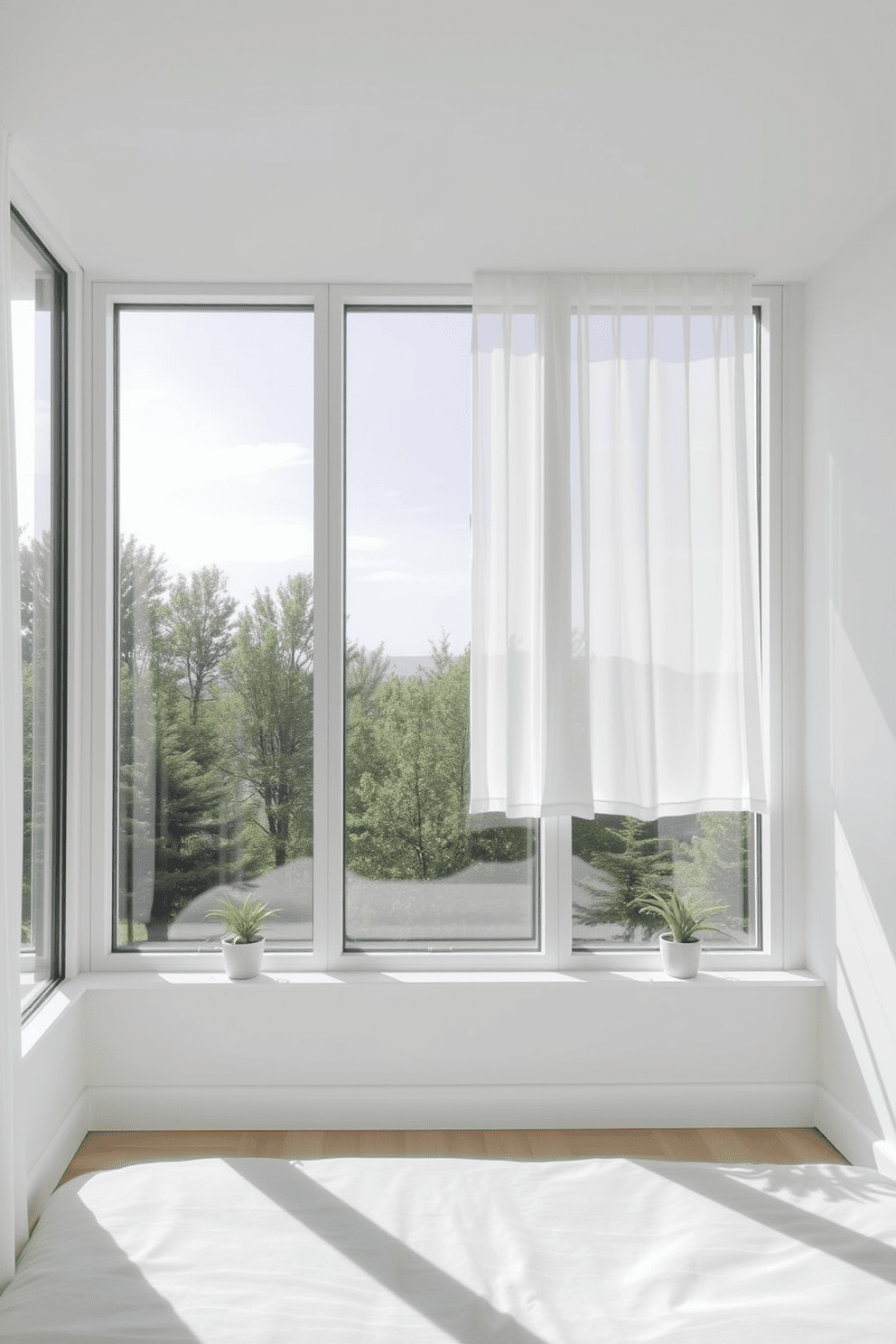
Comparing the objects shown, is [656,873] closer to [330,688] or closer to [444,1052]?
[444,1052]

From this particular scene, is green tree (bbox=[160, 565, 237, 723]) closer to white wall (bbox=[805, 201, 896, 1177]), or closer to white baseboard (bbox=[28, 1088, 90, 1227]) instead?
A: white baseboard (bbox=[28, 1088, 90, 1227])

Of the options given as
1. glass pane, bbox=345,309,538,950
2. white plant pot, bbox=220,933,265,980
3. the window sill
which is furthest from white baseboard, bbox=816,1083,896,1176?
white plant pot, bbox=220,933,265,980

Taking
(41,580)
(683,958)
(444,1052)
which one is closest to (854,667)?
(683,958)

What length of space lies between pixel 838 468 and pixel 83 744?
2.63 m

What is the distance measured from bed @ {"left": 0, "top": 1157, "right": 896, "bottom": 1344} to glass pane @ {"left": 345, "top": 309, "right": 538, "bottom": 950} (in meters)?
1.08

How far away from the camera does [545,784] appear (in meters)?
3.28

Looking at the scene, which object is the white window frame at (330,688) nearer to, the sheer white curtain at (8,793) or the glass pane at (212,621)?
the glass pane at (212,621)

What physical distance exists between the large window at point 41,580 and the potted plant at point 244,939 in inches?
21.2

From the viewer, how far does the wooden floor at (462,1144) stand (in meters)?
3.02

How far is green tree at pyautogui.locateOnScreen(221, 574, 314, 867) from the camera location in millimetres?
3424

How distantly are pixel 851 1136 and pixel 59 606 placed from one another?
2.99m

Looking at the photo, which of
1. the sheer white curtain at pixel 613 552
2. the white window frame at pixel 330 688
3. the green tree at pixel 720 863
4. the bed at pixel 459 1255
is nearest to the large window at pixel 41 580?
the white window frame at pixel 330 688

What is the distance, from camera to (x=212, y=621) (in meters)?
3.42

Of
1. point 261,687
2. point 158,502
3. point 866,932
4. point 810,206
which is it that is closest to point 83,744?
point 261,687
